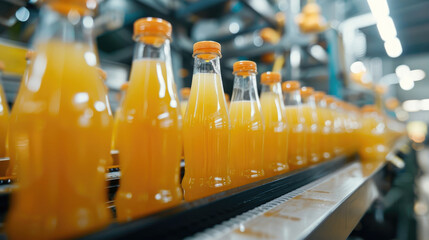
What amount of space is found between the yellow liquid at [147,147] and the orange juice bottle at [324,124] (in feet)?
3.09

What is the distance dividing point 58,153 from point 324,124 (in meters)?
1.20

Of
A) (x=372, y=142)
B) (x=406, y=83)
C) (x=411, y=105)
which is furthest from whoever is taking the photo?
(x=411, y=105)

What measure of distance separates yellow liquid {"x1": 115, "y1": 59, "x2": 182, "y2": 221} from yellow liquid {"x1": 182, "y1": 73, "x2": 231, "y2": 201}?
117 mm

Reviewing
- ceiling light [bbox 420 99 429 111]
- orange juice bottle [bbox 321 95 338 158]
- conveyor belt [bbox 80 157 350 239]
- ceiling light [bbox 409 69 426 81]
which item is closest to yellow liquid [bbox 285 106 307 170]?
conveyor belt [bbox 80 157 350 239]

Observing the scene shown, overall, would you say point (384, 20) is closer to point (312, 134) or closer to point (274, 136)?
point (312, 134)

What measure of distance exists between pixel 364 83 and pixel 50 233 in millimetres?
3548

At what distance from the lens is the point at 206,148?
620 millimetres

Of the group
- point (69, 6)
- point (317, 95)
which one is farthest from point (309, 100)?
point (69, 6)

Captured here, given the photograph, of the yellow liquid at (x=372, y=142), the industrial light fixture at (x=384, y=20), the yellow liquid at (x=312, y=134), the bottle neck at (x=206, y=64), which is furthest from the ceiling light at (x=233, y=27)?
the bottle neck at (x=206, y=64)

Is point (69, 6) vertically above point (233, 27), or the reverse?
point (233, 27)

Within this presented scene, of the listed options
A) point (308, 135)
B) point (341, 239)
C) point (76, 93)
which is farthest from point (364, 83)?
point (76, 93)

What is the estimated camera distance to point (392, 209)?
2400 mm

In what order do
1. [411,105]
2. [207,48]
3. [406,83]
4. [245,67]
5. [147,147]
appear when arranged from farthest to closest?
[411,105] → [406,83] → [245,67] → [207,48] → [147,147]

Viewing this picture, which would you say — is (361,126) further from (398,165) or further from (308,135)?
(308,135)
